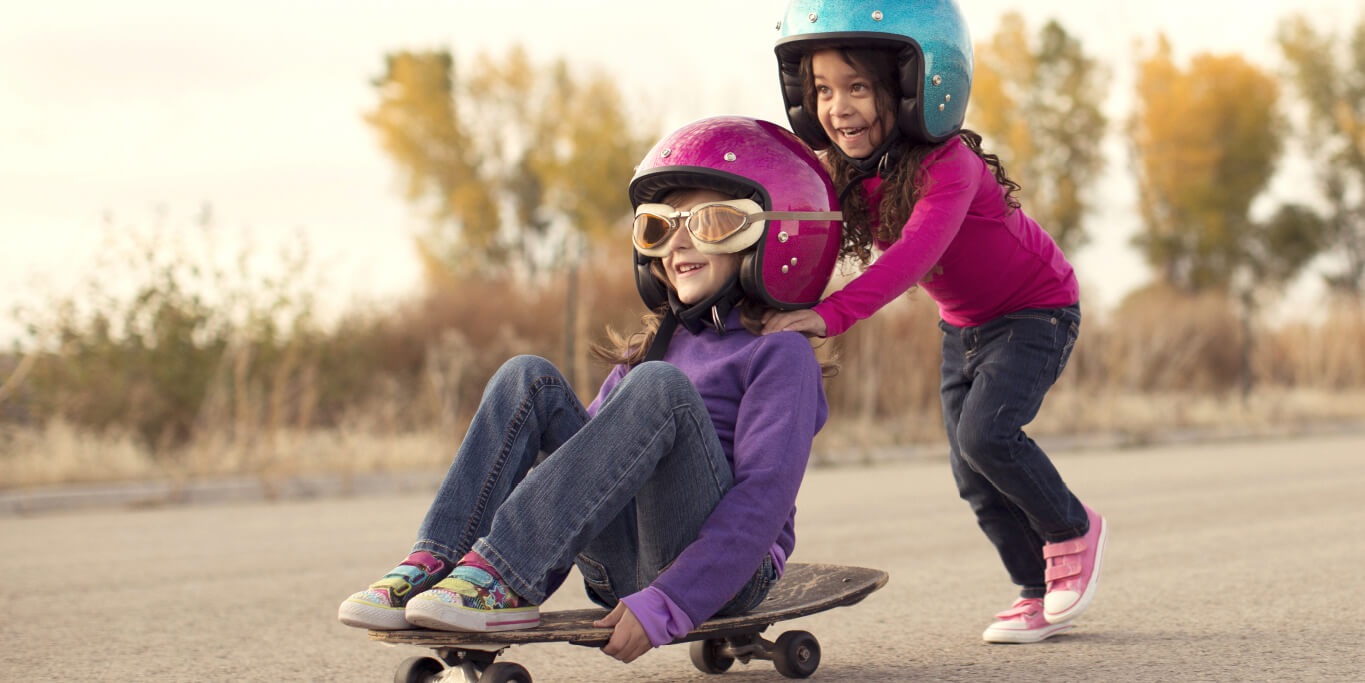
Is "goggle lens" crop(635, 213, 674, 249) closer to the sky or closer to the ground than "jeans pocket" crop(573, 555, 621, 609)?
closer to the sky

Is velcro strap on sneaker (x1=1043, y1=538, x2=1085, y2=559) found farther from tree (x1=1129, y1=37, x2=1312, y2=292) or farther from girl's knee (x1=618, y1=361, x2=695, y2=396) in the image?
tree (x1=1129, y1=37, x2=1312, y2=292)

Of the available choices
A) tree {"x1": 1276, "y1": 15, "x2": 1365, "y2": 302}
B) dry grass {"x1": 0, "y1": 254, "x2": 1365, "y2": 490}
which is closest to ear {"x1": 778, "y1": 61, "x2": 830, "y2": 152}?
dry grass {"x1": 0, "y1": 254, "x2": 1365, "y2": 490}

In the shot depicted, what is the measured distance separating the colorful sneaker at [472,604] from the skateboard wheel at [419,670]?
282 millimetres

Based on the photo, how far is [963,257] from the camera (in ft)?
14.9

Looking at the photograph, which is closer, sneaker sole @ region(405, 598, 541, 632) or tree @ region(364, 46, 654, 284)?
sneaker sole @ region(405, 598, 541, 632)

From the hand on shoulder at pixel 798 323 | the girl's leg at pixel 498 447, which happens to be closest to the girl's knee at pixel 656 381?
the girl's leg at pixel 498 447

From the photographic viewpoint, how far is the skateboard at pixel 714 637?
3.40 metres

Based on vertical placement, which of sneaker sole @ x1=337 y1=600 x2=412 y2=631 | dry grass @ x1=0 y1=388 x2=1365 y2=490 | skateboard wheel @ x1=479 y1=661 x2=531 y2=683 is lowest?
dry grass @ x1=0 y1=388 x2=1365 y2=490

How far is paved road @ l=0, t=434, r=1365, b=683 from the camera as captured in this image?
4391mm

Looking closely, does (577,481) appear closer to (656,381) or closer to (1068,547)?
(656,381)

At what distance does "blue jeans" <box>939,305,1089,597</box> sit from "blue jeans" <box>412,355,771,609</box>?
40.2 inches

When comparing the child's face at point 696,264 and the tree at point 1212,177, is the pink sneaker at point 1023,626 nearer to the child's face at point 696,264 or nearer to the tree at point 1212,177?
the child's face at point 696,264

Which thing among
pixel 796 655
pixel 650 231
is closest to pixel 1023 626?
pixel 796 655

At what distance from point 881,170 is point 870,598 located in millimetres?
2096
